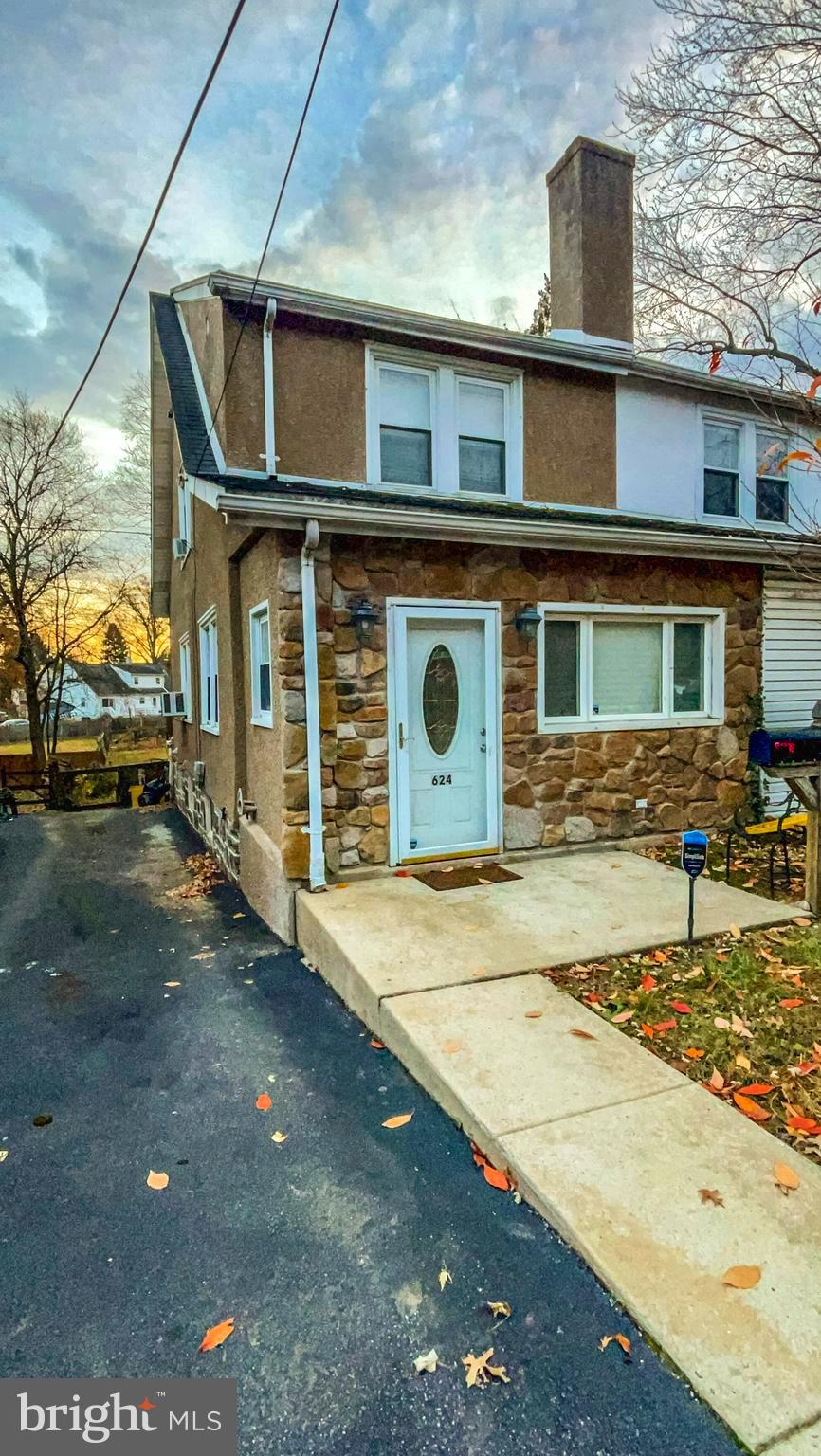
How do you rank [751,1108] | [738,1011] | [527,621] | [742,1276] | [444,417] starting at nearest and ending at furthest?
1. [742,1276]
2. [751,1108]
3. [738,1011]
4. [527,621]
5. [444,417]

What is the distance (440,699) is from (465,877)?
151 centimetres

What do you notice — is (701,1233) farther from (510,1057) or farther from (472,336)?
(472,336)

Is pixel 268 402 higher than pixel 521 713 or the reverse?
higher

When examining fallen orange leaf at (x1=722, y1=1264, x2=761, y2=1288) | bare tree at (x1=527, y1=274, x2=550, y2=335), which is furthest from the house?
bare tree at (x1=527, y1=274, x2=550, y2=335)

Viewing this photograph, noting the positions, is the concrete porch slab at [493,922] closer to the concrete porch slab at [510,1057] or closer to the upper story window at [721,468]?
the concrete porch slab at [510,1057]

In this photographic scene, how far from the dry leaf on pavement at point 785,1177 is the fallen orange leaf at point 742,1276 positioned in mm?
370

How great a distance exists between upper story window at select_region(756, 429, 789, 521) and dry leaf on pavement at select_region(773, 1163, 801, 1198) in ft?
26.3

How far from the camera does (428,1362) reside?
176 cm

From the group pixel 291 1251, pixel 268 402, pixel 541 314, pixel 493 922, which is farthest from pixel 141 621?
pixel 291 1251

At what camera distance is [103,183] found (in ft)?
20.3

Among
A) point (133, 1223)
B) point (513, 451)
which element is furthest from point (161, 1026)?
point (513, 451)

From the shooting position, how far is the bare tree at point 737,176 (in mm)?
5605

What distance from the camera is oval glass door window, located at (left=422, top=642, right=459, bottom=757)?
581 centimetres

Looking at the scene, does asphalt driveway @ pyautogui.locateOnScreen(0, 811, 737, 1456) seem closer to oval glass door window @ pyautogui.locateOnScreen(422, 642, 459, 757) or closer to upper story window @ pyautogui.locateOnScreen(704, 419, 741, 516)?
oval glass door window @ pyautogui.locateOnScreen(422, 642, 459, 757)
